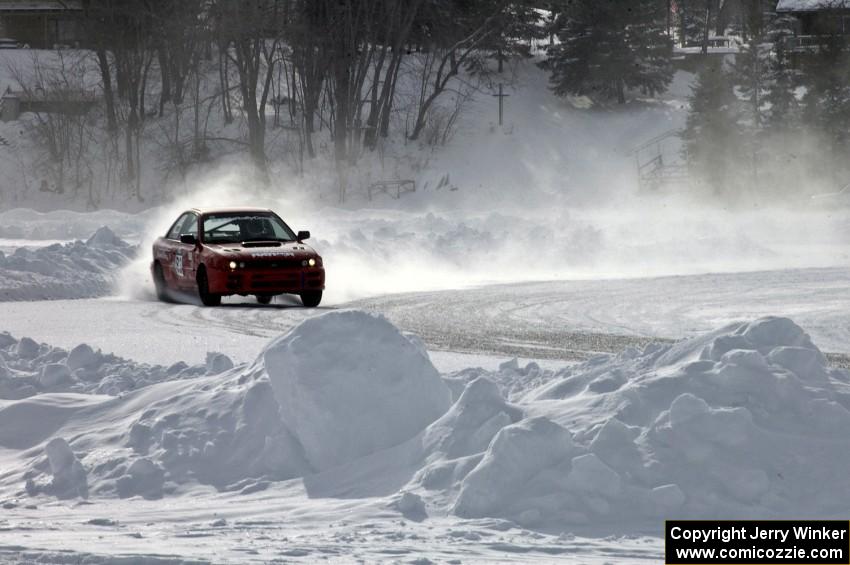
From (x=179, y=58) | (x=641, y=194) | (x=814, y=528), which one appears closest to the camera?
(x=814, y=528)

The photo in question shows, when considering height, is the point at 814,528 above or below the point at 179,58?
below

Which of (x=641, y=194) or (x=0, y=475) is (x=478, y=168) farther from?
(x=0, y=475)

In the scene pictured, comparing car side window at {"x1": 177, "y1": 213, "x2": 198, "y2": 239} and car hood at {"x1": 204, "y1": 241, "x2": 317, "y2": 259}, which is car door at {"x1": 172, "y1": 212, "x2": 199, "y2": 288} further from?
car hood at {"x1": 204, "y1": 241, "x2": 317, "y2": 259}

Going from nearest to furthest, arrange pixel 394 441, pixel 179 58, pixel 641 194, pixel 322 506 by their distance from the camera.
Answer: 1. pixel 322 506
2. pixel 394 441
3. pixel 641 194
4. pixel 179 58

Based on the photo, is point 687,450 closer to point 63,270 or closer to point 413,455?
point 413,455

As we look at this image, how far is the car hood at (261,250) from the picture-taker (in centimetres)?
1786

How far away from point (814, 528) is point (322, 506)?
2.61m

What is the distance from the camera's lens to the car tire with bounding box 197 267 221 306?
18.6 meters

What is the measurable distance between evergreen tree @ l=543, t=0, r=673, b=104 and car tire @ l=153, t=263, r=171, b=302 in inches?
1760

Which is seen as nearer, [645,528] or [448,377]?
[645,528]

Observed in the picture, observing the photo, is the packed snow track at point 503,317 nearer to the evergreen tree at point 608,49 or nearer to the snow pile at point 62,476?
the snow pile at point 62,476

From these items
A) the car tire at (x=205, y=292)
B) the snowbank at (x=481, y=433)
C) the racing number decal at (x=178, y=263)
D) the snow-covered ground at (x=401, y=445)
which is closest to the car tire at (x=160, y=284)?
the racing number decal at (x=178, y=263)

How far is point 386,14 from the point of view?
185ft

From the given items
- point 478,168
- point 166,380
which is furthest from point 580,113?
point 166,380
